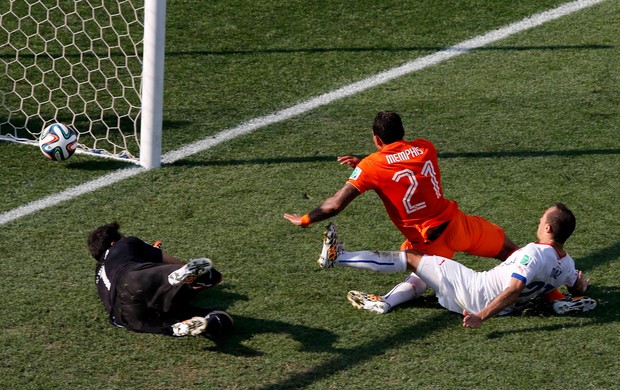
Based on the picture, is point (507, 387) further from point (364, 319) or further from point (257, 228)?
point (257, 228)

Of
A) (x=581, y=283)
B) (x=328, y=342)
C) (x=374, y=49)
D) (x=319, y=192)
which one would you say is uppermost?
(x=374, y=49)

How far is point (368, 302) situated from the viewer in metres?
6.62

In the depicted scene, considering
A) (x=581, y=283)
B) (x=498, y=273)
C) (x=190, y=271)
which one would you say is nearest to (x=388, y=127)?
(x=498, y=273)

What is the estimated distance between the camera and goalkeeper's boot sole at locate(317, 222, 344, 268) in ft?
21.4

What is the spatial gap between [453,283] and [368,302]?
0.54m

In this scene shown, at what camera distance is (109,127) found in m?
9.45

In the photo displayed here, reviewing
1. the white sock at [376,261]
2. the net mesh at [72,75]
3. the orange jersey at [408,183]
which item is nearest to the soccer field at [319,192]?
the white sock at [376,261]

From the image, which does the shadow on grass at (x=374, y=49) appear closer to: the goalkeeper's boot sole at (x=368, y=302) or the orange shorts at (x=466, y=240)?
the orange shorts at (x=466, y=240)

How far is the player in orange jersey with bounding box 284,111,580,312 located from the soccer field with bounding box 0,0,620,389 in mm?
304

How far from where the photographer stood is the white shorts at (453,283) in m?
6.43

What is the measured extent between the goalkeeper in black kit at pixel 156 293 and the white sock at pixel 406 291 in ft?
3.40

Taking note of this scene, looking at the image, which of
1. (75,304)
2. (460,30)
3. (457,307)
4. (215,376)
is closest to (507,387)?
(457,307)

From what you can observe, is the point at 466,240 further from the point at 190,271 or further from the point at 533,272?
the point at 190,271

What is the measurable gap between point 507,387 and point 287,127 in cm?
420
